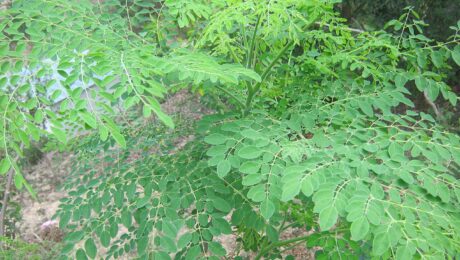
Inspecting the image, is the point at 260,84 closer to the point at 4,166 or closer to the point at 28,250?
the point at 4,166

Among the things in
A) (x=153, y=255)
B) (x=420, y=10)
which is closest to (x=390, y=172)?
(x=153, y=255)

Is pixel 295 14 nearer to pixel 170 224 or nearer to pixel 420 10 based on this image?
pixel 170 224

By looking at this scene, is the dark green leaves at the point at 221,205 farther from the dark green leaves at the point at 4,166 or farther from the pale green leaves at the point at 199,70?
the dark green leaves at the point at 4,166

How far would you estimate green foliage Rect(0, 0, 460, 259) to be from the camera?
1.19 metres

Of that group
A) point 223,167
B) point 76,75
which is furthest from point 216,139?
point 76,75

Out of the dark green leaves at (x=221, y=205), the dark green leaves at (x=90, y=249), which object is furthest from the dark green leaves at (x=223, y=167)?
the dark green leaves at (x=90, y=249)

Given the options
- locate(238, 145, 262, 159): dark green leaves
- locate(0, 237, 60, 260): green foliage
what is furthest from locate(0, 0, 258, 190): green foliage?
locate(0, 237, 60, 260): green foliage

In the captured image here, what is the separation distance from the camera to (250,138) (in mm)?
1440

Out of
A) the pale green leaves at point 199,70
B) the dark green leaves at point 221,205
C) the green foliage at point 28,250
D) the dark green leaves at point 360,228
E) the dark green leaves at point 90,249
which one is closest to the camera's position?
the dark green leaves at point 360,228

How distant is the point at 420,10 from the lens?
4.55m

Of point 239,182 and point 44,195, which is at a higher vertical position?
point 239,182

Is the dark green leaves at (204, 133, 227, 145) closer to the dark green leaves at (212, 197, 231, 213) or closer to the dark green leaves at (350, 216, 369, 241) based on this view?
the dark green leaves at (212, 197, 231, 213)

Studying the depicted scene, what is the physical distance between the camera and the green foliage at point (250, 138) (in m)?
1.19

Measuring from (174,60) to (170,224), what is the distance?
0.55m
